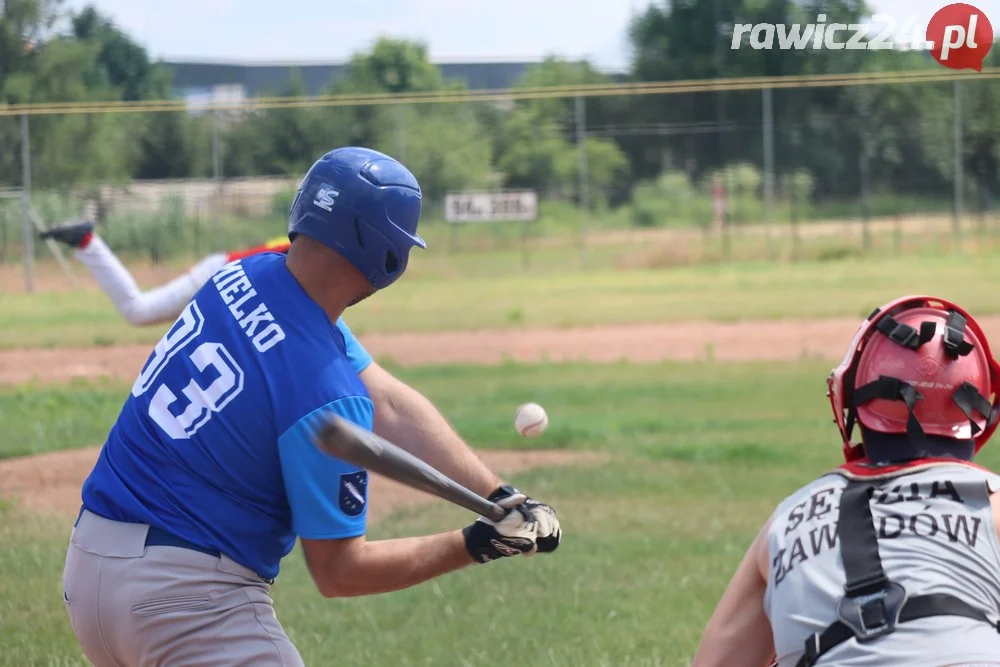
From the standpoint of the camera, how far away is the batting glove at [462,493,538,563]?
2.79 metres

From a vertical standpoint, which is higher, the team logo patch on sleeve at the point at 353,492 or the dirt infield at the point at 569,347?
the team logo patch on sleeve at the point at 353,492

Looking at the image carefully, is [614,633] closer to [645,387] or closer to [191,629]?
[191,629]

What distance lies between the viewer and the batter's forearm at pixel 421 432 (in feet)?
11.3

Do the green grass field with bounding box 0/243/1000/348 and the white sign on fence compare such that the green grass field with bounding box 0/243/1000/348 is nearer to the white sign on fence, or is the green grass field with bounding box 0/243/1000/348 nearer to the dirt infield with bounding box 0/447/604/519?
the white sign on fence

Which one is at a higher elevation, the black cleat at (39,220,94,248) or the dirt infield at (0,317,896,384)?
the black cleat at (39,220,94,248)

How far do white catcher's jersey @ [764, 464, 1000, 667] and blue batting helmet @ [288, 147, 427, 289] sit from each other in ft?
3.79

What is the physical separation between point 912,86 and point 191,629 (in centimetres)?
2702

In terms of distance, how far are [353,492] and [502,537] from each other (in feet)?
1.18

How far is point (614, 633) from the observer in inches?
212

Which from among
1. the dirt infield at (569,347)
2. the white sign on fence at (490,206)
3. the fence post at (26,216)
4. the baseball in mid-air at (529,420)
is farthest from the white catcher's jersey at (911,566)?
the white sign on fence at (490,206)

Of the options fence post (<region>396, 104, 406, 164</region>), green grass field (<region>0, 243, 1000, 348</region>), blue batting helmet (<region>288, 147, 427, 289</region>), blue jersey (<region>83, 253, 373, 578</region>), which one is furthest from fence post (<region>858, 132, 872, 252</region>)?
blue jersey (<region>83, 253, 373, 578</region>)

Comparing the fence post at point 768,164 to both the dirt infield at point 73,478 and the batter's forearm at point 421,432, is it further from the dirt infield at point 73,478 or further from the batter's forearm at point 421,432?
the batter's forearm at point 421,432

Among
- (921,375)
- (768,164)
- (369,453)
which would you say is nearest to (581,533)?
(369,453)

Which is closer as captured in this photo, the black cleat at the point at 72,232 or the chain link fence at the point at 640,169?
the black cleat at the point at 72,232
